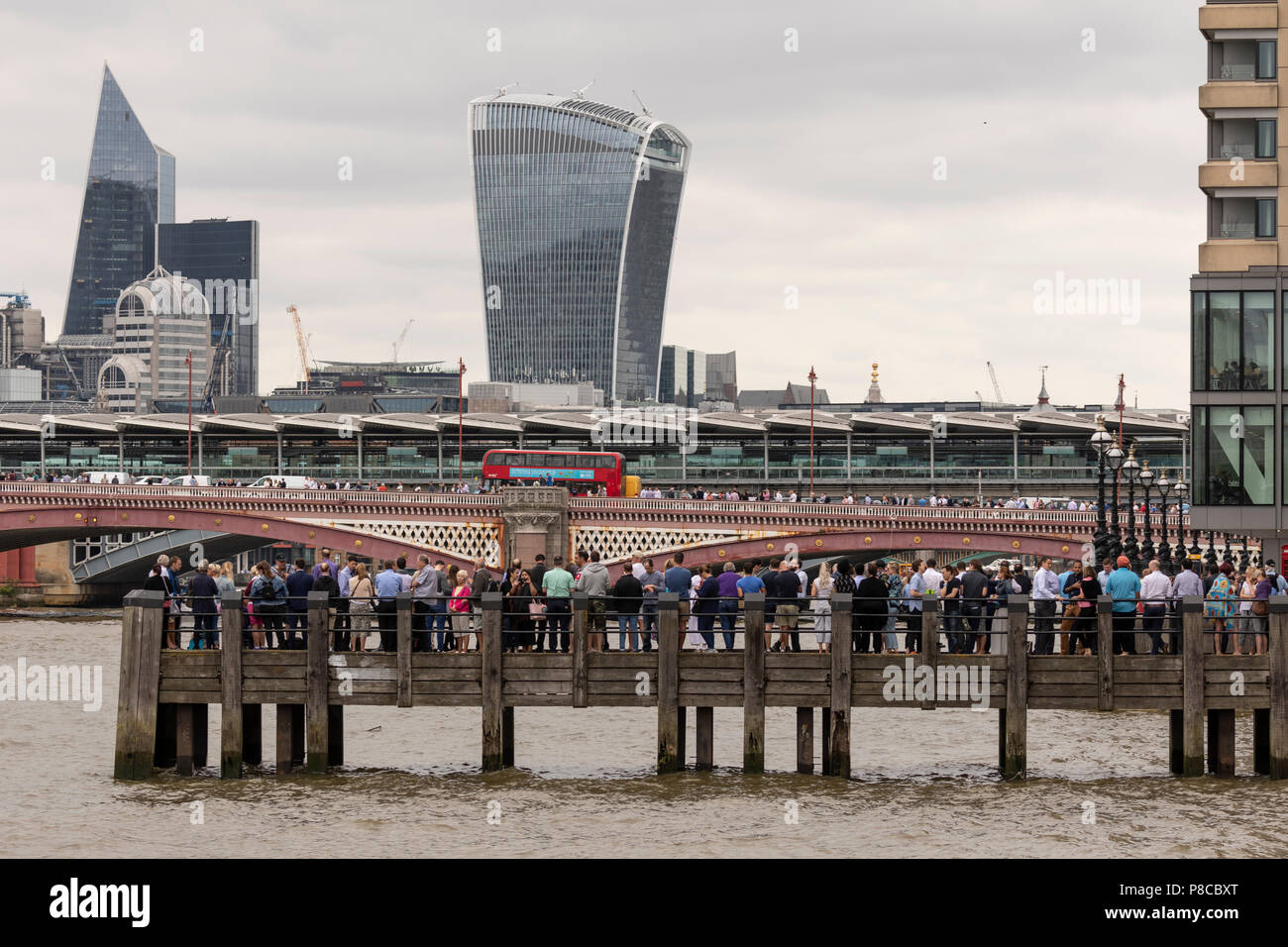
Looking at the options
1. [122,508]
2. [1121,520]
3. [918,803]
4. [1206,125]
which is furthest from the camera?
[122,508]

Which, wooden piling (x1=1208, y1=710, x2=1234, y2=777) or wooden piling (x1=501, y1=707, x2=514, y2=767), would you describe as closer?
wooden piling (x1=1208, y1=710, x2=1234, y2=777)

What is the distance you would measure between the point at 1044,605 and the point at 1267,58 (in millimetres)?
26764

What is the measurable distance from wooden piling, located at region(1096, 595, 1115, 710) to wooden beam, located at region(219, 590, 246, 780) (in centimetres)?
1380

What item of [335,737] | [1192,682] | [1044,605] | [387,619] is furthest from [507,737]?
[1192,682]

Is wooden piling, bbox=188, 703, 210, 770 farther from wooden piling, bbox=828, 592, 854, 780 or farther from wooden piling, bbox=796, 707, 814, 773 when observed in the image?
wooden piling, bbox=828, 592, 854, 780

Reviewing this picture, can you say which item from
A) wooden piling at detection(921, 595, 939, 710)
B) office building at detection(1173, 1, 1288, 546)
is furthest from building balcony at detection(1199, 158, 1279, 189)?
wooden piling at detection(921, 595, 939, 710)

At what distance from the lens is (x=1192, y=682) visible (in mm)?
32750

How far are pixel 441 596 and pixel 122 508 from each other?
73.3 meters

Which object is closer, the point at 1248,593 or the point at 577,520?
the point at 1248,593

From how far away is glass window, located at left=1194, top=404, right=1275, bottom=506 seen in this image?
54281 millimetres

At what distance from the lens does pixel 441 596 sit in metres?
33.6

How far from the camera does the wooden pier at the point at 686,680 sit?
32.8 metres

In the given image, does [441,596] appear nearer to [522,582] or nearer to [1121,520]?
[522,582]
